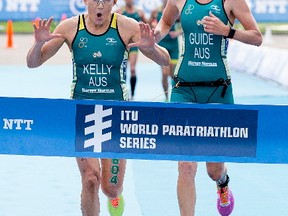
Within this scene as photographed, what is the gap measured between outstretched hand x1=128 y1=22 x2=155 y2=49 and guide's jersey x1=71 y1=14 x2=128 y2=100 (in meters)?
0.31

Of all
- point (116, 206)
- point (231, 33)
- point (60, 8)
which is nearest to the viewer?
point (231, 33)

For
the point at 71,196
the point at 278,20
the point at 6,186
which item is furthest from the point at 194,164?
the point at 278,20

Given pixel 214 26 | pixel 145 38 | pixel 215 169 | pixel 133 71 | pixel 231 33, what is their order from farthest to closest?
pixel 133 71
pixel 215 169
pixel 231 33
pixel 214 26
pixel 145 38

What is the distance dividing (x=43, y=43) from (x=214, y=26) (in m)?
1.48

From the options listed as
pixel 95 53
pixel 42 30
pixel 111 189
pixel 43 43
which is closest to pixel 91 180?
pixel 111 189

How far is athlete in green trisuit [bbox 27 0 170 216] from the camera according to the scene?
25.9 ft

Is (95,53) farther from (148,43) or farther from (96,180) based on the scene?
(96,180)

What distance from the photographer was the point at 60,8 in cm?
3653

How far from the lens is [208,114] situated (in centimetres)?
704

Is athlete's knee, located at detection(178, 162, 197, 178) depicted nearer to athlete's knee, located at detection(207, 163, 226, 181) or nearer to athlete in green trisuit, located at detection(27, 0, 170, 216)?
athlete's knee, located at detection(207, 163, 226, 181)

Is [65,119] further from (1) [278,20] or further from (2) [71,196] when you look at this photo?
(1) [278,20]

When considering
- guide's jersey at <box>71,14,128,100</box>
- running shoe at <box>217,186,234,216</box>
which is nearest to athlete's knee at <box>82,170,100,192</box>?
guide's jersey at <box>71,14,128,100</box>

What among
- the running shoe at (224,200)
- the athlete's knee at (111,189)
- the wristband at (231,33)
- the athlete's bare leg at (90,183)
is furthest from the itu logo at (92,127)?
the running shoe at (224,200)

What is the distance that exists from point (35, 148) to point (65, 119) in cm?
32
